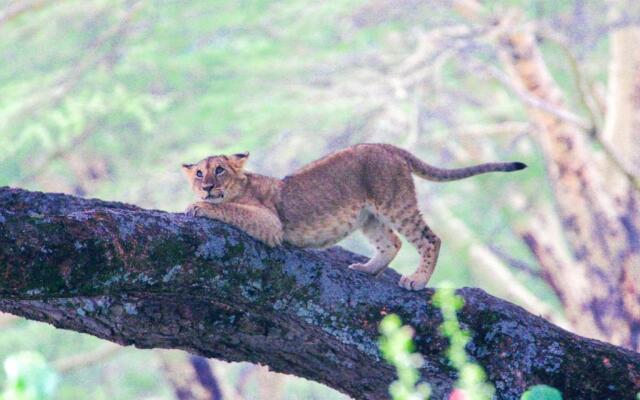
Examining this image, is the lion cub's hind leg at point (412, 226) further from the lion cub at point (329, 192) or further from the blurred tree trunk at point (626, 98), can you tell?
the blurred tree trunk at point (626, 98)

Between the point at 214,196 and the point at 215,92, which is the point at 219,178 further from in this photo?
the point at 215,92

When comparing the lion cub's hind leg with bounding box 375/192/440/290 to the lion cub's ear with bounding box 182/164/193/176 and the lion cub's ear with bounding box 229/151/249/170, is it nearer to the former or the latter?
the lion cub's ear with bounding box 229/151/249/170

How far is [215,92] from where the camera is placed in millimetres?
15180

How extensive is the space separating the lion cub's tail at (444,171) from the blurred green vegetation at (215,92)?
7143mm

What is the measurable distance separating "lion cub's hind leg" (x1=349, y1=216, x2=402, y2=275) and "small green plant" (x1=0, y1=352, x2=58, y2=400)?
3474mm

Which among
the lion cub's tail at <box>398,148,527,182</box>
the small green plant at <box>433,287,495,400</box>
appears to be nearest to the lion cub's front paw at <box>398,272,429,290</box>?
the small green plant at <box>433,287,495,400</box>

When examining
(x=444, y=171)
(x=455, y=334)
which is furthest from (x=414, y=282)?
(x=455, y=334)

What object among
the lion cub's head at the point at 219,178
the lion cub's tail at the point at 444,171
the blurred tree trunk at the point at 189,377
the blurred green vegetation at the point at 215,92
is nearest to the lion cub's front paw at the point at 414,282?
the lion cub's tail at the point at 444,171

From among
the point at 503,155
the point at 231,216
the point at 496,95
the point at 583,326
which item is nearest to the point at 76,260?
the point at 231,216

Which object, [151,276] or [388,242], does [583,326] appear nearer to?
[388,242]

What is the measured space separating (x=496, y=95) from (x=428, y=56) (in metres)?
5.73

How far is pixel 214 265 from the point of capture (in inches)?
162

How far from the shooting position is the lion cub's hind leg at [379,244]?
5490mm

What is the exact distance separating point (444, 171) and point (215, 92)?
9.89 meters
